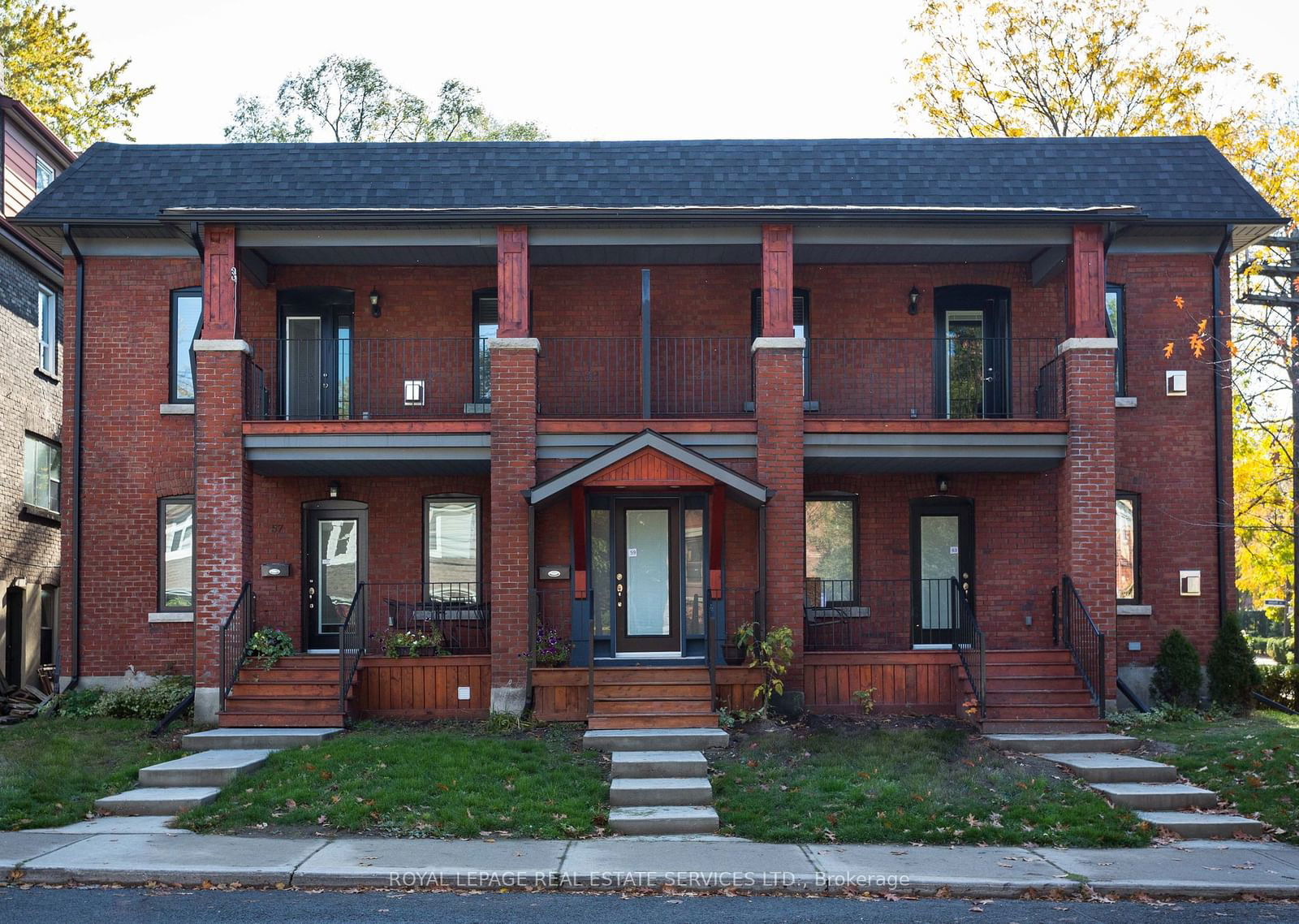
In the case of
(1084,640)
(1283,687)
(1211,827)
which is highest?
(1084,640)

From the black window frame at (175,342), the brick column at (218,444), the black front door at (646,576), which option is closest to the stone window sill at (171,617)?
the brick column at (218,444)

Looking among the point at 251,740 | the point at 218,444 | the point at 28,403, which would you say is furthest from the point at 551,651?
the point at 28,403

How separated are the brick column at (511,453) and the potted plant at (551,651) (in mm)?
191

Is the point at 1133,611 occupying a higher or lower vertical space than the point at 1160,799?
higher

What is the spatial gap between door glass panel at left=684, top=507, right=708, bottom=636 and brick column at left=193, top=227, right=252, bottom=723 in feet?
18.9

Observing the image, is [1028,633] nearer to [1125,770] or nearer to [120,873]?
[1125,770]

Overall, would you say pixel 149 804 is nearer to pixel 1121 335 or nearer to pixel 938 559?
pixel 938 559

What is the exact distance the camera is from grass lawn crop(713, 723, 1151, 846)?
10148 mm

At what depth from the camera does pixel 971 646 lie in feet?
53.1

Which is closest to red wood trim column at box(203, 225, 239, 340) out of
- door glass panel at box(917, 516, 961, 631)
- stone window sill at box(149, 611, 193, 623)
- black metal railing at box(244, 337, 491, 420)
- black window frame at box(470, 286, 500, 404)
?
black metal railing at box(244, 337, 491, 420)

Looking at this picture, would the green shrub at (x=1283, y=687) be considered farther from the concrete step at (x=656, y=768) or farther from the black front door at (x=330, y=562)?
the black front door at (x=330, y=562)

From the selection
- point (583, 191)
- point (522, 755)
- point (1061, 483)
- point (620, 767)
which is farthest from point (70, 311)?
point (1061, 483)

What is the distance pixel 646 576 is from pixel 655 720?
277cm

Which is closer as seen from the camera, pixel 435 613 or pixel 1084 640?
pixel 1084 640
